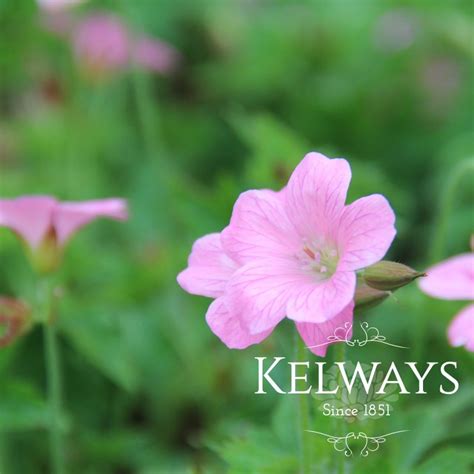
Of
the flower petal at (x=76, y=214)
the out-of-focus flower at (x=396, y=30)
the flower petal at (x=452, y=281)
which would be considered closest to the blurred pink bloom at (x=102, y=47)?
the out-of-focus flower at (x=396, y=30)

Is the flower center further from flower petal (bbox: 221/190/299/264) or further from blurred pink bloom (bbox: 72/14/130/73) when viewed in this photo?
blurred pink bloom (bbox: 72/14/130/73)

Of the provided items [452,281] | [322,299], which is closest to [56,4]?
[452,281]

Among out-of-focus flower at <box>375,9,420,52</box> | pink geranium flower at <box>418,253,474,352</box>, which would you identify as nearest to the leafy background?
out-of-focus flower at <box>375,9,420,52</box>

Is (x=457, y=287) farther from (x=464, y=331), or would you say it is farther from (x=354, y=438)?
(x=354, y=438)

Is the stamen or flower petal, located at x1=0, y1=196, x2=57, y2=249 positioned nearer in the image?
the stamen

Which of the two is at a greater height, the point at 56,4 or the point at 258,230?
the point at 56,4

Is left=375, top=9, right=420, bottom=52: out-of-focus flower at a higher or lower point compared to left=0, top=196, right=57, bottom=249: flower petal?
higher

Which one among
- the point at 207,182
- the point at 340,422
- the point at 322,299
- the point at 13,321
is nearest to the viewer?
the point at 322,299
